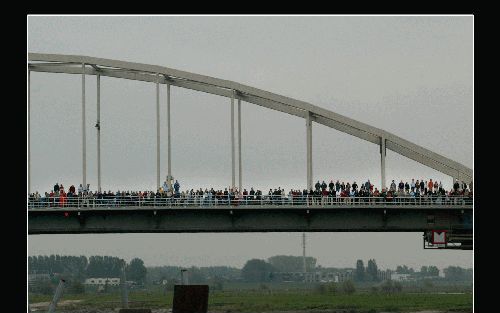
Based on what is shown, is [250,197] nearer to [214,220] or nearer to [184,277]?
[214,220]

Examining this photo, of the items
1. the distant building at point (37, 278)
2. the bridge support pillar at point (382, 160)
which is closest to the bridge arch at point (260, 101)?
the bridge support pillar at point (382, 160)

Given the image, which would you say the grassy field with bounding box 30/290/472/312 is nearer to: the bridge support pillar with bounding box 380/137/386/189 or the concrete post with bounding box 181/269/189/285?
the bridge support pillar with bounding box 380/137/386/189

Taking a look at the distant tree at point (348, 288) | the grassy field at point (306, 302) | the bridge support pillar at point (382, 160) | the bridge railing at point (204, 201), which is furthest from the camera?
the distant tree at point (348, 288)

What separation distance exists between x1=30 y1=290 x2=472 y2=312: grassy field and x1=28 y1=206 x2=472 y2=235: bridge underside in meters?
37.2

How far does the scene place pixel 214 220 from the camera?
71.4 metres

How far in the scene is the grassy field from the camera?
11719 centimetres

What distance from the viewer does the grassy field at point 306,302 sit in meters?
117

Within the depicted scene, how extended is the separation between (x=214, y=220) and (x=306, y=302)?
60556mm

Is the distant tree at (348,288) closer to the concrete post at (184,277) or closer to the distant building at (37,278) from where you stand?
the distant building at (37,278)

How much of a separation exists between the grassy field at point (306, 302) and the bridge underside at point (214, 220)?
37184mm

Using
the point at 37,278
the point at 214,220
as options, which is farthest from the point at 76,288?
the point at 214,220

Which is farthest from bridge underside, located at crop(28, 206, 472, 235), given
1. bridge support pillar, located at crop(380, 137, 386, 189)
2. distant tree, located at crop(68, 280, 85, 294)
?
distant tree, located at crop(68, 280, 85, 294)
